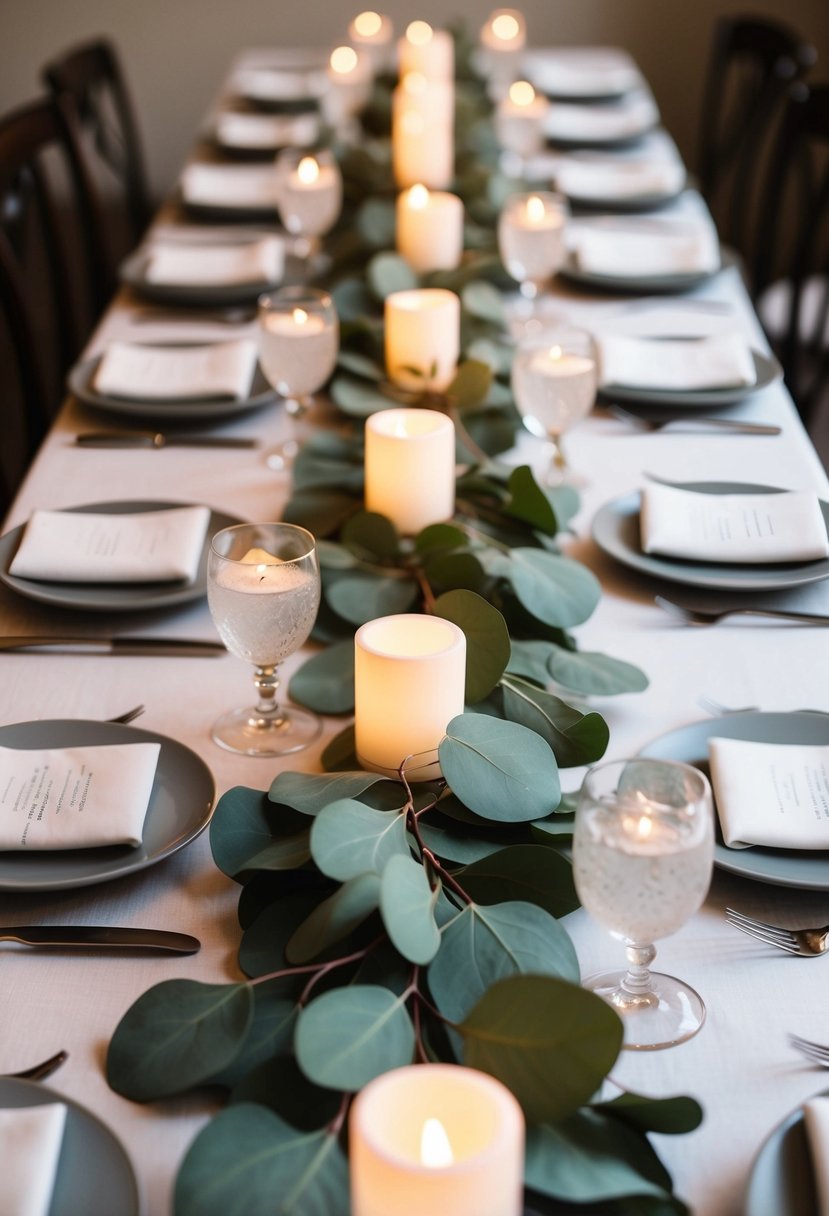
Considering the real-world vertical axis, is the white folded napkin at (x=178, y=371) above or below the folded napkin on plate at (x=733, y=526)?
below

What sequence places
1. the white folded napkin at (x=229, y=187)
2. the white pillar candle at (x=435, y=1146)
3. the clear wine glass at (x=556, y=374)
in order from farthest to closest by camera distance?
1. the white folded napkin at (x=229, y=187)
2. the clear wine glass at (x=556, y=374)
3. the white pillar candle at (x=435, y=1146)

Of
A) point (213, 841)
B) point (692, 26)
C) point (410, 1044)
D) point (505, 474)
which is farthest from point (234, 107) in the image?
point (410, 1044)

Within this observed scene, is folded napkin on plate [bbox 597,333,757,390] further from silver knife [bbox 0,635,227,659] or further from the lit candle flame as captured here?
the lit candle flame

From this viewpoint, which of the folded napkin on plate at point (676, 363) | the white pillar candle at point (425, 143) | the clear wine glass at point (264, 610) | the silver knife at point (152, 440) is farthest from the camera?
the white pillar candle at point (425, 143)

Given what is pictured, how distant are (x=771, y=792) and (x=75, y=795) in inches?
18.9

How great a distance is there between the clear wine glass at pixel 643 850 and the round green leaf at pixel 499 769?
4.6 inches

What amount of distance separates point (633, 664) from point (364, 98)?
2149mm

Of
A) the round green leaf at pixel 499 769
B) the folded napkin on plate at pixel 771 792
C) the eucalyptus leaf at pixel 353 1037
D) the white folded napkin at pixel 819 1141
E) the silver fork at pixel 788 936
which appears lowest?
the silver fork at pixel 788 936

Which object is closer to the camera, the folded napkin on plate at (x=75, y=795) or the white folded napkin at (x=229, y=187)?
the folded napkin on plate at (x=75, y=795)

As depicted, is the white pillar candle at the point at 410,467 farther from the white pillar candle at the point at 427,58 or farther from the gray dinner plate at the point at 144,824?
the white pillar candle at the point at 427,58

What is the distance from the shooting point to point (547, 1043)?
2.07 feet

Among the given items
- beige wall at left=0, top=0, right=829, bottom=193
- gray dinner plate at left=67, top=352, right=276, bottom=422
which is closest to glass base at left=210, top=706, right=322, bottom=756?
gray dinner plate at left=67, top=352, right=276, bottom=422

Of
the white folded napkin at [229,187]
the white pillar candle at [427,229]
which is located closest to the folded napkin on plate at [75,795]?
the white pillar candle at [427,229]

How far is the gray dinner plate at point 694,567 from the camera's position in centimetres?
127
